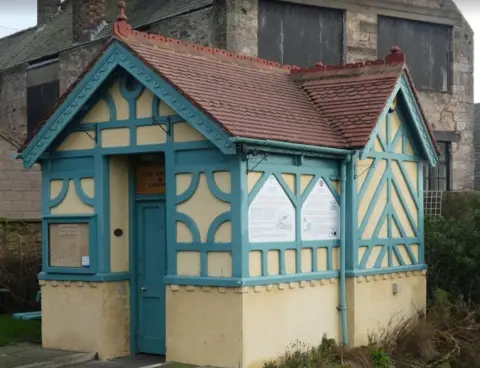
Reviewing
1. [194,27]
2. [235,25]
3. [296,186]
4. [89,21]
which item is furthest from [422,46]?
[296,186]

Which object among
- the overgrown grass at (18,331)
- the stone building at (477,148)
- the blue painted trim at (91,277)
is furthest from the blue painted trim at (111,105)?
the stone building at (477,148)

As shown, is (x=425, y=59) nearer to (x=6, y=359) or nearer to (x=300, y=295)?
(x=300, y=295)

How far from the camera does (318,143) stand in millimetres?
11625

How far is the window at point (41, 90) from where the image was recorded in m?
25.0

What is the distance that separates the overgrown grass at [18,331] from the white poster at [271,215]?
4.57 meters

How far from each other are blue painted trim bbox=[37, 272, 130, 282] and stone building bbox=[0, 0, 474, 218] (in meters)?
7.50

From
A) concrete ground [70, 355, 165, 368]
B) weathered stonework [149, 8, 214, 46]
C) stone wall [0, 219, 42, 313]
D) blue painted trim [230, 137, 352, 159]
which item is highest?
weathered stonework [149, 8, 214, 46]

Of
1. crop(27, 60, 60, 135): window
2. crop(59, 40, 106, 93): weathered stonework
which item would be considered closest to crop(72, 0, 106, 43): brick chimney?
crop(59, 40, 106, 93): weathered stonework

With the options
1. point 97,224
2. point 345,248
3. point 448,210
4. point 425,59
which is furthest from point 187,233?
point 425,59

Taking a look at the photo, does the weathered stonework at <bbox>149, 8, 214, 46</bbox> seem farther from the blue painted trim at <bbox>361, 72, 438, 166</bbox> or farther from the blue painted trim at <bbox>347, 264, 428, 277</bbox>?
the blue painted trim at <bbox>347, 264, 428, 277</bbox>

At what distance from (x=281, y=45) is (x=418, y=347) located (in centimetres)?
965

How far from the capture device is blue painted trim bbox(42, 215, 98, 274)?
12055mm

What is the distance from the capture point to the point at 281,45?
66.1 feet

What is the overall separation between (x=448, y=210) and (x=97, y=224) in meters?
9.91
